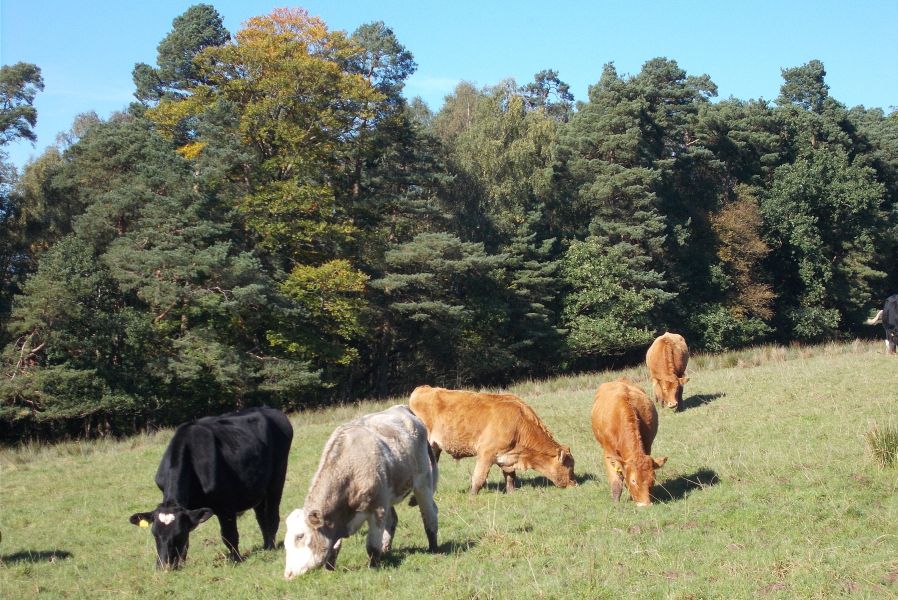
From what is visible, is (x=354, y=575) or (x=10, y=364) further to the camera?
(x=10, y=364)

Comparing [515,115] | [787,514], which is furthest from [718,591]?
[515,115]

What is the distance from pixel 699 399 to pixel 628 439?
9.98 meters

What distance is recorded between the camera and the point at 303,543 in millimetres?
8125

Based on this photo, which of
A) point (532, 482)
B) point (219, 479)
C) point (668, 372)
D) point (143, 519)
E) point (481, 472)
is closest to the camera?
point (143, 519)

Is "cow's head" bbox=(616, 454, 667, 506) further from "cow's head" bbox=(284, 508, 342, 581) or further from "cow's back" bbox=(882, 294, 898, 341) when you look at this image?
"cow's back" bbox=(882, 294, 898, 341)

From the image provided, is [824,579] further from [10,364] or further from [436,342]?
[436,342]

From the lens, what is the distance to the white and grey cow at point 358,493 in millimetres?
8141

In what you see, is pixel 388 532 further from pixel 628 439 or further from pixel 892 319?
pixel 892 319

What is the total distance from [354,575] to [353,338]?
2925 centimetres

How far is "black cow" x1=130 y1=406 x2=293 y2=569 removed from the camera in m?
9.46

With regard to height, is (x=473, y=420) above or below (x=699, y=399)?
above

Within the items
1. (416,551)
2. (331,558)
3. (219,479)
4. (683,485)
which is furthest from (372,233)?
(331,558)

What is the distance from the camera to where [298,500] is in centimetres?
1373

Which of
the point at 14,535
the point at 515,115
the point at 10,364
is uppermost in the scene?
the point at 515,115
